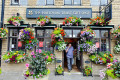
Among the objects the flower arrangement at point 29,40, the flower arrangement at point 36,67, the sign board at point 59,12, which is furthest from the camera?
the sign board at point 59,12

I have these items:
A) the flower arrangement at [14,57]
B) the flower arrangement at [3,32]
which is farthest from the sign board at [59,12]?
the flower arrangement at [14,57]

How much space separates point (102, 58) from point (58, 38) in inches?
127

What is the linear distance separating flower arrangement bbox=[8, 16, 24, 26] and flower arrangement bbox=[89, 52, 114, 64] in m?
5.39

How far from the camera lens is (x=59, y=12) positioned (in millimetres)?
7895

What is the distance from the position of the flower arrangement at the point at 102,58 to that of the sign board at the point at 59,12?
285cm

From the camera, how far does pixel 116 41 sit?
25.5ft

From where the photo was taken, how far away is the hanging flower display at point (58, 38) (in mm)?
7116

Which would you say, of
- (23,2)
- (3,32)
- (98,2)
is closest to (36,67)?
(3,32)

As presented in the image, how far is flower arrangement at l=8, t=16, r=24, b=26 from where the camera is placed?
7.36m

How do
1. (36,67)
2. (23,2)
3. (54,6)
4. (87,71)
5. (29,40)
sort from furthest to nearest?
1. (23,2)
2. (54,6)
3. (29,40)
4. (87,71)
5. (36,67)

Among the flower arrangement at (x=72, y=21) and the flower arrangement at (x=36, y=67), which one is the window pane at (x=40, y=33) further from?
the flower arrangement at (x=36, y=67)

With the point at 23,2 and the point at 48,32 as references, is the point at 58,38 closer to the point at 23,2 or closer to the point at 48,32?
the point at 48,32

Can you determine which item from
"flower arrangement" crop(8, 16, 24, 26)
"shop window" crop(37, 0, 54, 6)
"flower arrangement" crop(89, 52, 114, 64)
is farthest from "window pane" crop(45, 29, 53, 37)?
"flower arrangement" crop(89, 52, 114, 64)

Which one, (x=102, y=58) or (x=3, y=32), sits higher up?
(x=3, y=32)
